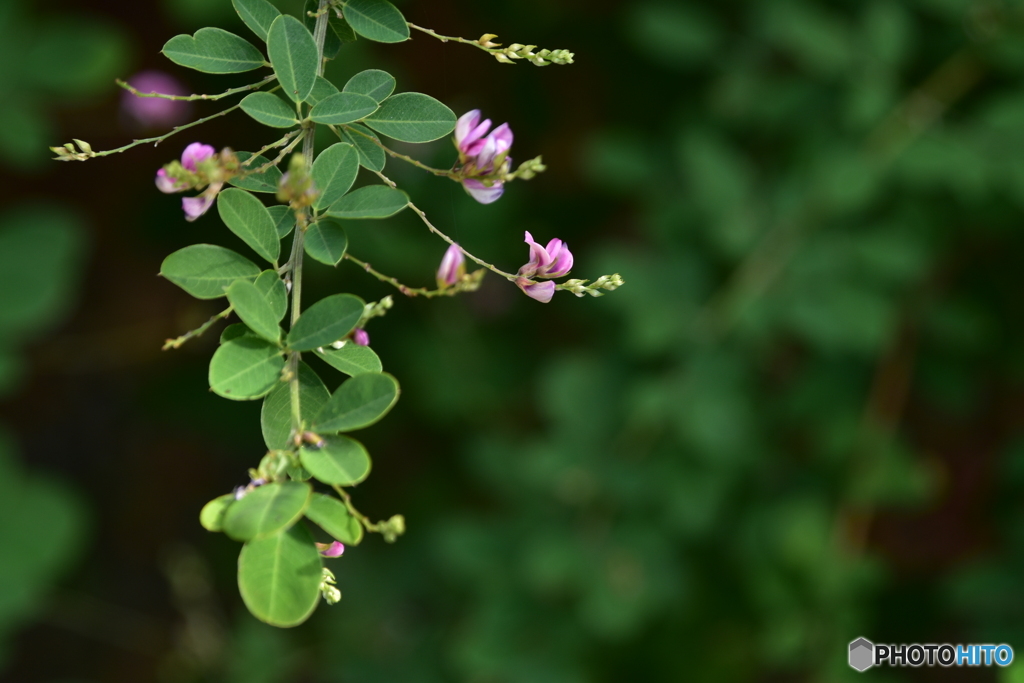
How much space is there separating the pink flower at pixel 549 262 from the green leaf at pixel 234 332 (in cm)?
20

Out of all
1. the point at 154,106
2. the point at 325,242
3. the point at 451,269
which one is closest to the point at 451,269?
the point at 451,269

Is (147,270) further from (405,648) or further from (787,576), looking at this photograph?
(787,576)

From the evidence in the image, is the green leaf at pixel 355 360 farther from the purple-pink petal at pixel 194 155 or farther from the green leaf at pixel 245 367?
the purple-pink petal at pixel 194 155

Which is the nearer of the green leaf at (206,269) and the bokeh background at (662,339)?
the green leaf at (206,269)

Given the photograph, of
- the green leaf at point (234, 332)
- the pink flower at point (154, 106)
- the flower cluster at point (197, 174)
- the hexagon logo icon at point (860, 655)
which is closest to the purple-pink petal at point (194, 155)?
the flower cluster at point (197, 174)

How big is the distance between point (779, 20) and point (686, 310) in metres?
0.66

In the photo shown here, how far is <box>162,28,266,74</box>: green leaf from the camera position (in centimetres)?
61

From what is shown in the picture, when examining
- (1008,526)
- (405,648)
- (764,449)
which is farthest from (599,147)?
(405,648)

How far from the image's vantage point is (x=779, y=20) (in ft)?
6.05

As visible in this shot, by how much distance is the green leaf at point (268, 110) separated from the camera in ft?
1.97

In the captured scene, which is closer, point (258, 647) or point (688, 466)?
point (688, 466)

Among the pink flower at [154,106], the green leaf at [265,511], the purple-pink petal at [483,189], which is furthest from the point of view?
the pink flower at [154,106]

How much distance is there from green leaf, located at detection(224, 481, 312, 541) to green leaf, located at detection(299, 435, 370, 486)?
2cm

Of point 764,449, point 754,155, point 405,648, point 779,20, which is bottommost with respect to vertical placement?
point 405,648
